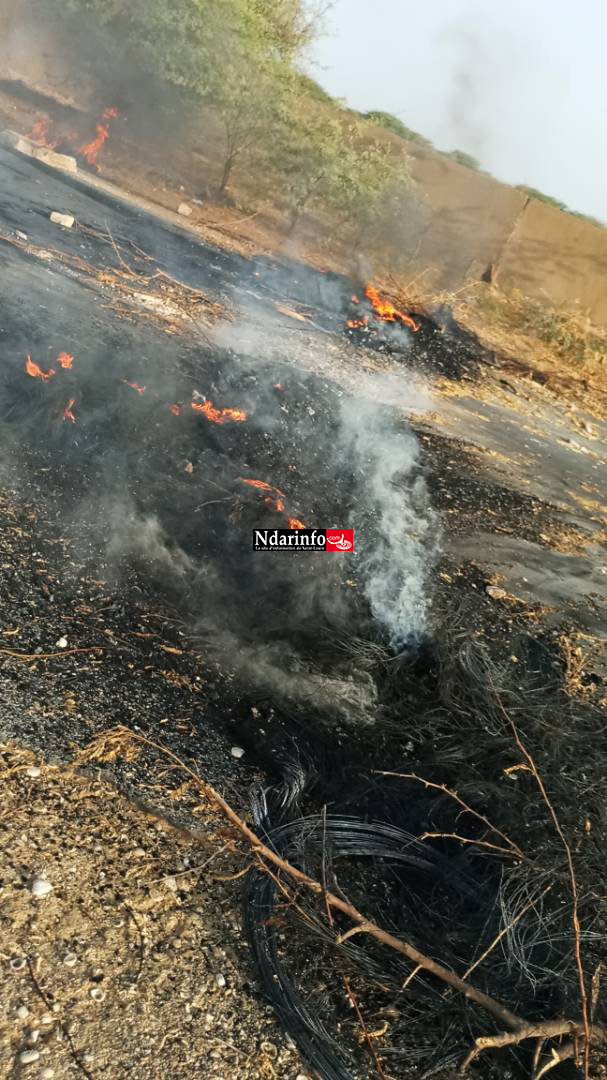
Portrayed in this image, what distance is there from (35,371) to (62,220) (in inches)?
203

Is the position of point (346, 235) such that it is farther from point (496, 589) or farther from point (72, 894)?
point (72, 894)

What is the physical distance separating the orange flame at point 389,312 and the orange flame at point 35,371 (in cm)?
723

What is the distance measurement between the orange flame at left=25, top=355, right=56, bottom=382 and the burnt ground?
79mm

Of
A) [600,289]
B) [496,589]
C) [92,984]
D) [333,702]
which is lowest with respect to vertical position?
[92,984]

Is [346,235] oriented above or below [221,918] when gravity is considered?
above

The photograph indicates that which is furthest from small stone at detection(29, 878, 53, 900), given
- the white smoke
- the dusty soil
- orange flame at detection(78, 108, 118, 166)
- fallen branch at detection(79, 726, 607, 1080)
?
orange flame at detection(78, 108, 118, 166)

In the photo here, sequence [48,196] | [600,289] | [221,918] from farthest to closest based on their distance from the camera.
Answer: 1. [600,289]
2. [48,196]
3. [221,918]

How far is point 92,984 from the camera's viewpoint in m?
2.50

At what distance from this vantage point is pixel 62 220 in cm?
954

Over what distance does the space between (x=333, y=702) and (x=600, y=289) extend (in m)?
14.5

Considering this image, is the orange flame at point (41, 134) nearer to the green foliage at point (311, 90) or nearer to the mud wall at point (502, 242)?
the green foliage at point (311, 90)

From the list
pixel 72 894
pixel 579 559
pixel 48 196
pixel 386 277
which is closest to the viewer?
pixel 72 894

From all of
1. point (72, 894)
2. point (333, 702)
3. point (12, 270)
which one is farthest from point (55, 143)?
point (72, 894)

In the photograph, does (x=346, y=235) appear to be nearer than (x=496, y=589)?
No
